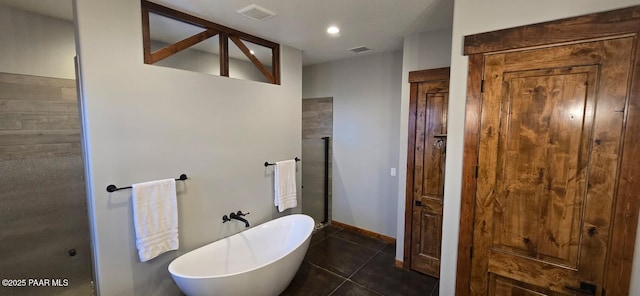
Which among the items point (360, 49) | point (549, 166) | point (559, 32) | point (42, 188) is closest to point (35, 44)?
point (42, 188)

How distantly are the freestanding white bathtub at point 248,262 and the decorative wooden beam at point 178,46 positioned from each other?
1750mm

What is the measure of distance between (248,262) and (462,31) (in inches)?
113

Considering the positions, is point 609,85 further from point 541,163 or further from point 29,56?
point 29,56

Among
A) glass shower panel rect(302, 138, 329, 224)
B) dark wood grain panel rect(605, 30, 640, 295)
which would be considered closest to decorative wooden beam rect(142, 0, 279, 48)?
glass shower panel rect(302, 138, 329, 224)

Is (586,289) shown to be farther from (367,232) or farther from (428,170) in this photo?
(367,232)

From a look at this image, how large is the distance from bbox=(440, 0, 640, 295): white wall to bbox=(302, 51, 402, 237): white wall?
174 cm

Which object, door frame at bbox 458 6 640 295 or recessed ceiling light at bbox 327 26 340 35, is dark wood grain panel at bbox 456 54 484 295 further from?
recessed ceiling light at bbox 327 26 340 35

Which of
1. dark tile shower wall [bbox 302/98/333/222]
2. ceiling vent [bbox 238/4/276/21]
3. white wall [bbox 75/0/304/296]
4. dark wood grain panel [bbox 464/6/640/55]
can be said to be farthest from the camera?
dark tile shower wall [bbox 302/98/333/222]

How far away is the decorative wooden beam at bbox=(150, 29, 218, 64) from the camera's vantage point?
84.2 inches

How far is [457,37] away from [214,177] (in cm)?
246

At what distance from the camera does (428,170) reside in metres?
2.86

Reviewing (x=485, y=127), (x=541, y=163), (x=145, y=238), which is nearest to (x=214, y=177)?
(x=145, y=238)

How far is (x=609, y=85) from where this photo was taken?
4.47ft

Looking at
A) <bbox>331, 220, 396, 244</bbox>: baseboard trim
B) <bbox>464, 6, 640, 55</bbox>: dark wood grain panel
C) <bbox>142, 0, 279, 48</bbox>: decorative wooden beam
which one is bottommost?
<bbox>331, 220, 396, 244</bbox>: baseboard trim
